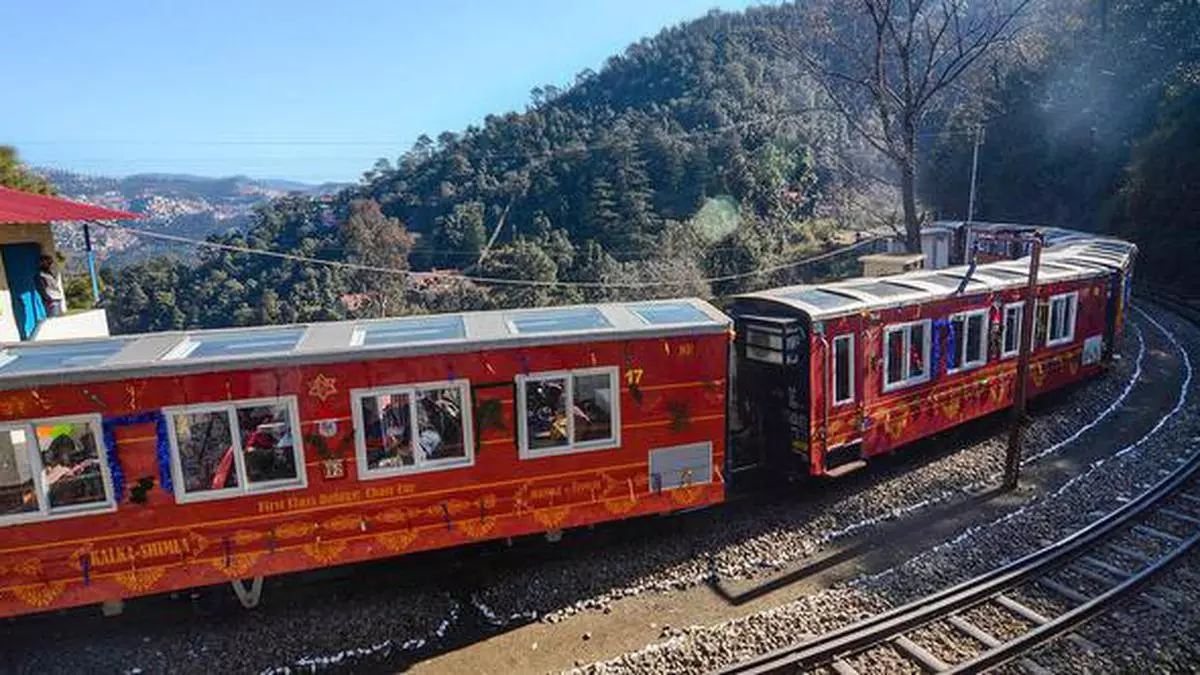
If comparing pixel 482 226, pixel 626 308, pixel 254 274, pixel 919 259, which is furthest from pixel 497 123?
pixel 626 308

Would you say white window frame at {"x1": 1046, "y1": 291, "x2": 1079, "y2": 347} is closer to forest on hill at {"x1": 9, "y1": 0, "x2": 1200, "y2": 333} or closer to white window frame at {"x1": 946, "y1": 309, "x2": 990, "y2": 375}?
white window frame at {"x1": 946, "y1": 309, "x2": 990, "y2": 375}

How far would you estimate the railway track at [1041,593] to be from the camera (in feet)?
24.9

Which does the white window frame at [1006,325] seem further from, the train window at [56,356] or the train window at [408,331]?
the train window at [56,356]

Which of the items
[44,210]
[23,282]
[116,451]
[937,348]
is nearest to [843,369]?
[937,348]

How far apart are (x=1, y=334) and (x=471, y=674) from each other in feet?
35.9

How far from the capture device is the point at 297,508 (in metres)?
8.38

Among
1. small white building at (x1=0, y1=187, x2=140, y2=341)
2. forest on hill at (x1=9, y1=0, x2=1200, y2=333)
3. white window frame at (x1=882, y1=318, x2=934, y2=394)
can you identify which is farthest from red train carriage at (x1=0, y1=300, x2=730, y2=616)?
forest on hill at (x1=9, y1=0, x2=1200, y2=333)

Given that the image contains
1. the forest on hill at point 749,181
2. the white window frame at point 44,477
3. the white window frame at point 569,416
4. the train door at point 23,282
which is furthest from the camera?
the forest on hill at point 749,181

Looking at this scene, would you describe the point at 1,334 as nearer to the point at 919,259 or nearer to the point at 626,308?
the point at 626,308

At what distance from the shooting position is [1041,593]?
878cm

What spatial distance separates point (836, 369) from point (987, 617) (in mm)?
4032

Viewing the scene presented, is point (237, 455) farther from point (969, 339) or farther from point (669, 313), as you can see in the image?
point (969, 339)

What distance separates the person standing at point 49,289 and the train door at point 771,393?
13.3 m

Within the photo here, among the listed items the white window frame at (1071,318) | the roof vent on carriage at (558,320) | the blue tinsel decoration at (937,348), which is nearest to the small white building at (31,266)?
the roof vent on carriage at (558,320)
